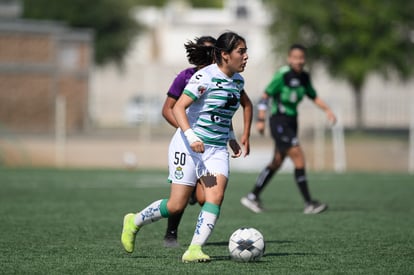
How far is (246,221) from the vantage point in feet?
38.5

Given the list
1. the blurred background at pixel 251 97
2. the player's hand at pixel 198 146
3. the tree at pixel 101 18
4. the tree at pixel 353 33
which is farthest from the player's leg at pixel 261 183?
the tree at pixel 101 18

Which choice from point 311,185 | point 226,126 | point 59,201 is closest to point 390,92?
point 311,185

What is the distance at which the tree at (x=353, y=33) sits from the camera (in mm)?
33906

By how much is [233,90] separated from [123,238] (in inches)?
60.9

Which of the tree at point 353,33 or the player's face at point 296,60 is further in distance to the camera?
the tree at point 353,33

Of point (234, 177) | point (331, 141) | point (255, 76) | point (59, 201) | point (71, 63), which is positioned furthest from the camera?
point (255, 76)

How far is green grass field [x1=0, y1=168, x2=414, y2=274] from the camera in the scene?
25.4ft

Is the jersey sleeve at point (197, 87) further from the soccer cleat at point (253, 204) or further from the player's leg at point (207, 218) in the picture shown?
the soccer cleat at point (253, 204)

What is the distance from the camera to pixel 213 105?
8.16 meters

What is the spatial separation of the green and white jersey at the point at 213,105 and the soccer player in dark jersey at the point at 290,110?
4.62m

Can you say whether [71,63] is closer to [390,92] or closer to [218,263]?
[390,92]

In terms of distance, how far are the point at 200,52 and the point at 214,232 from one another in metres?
2.46

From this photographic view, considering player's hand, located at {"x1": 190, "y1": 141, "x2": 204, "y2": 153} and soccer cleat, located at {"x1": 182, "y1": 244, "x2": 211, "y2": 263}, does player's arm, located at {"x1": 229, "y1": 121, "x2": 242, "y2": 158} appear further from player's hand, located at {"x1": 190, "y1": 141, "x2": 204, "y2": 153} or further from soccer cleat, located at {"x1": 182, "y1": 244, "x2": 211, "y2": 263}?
soccer cleat, located at {"x1": 182, "y1": 244, "x2": 211, "y2": 263}

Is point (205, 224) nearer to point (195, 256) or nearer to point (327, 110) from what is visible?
point (195, 256)
